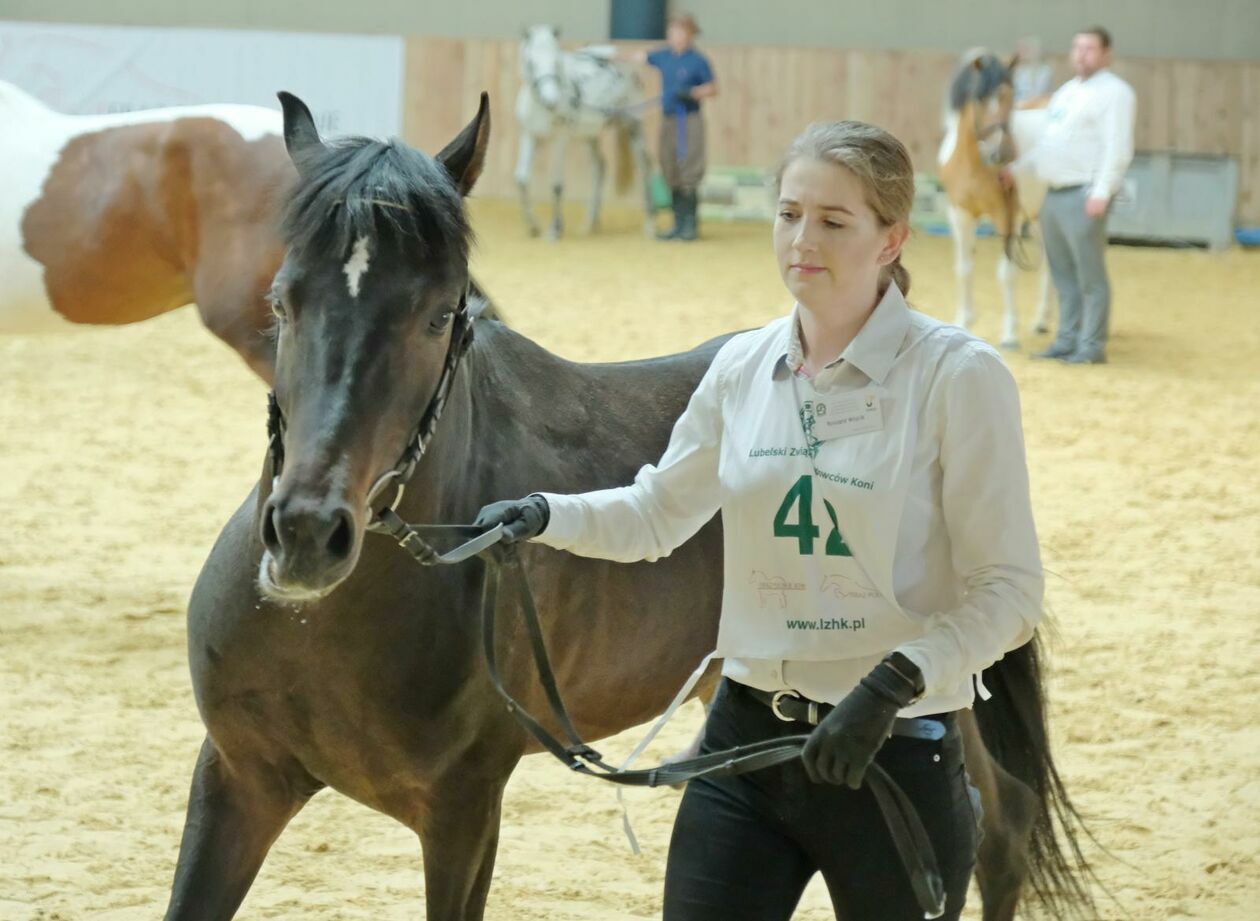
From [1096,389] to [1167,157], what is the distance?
7154 mm

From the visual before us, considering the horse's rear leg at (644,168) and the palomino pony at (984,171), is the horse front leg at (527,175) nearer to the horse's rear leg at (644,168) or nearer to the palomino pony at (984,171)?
the horse's rear leg at (644,168)

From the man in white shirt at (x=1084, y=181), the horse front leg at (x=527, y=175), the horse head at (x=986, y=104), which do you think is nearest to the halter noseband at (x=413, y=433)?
the man in white shirt at (x=1084, y=181)

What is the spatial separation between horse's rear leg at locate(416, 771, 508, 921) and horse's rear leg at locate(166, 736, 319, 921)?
245mm

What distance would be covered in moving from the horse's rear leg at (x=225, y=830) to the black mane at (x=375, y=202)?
95cm

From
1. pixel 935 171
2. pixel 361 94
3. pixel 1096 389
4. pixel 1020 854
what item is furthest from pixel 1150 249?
pixel 1020 854

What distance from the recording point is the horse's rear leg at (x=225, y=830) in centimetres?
255

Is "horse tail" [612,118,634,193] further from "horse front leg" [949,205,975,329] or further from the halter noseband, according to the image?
the halter noseband

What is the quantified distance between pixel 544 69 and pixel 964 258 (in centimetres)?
621

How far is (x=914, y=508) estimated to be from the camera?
212cm

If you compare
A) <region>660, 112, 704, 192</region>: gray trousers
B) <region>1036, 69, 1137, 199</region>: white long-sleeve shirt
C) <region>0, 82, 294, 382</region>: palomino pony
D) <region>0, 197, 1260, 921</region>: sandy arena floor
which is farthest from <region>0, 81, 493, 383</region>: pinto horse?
<region>660, 112, 704, 192</region>: gray trousers

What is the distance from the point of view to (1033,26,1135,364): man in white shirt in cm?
1012

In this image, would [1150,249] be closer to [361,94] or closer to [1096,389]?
[1096,389]

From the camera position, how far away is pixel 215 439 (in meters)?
8.26

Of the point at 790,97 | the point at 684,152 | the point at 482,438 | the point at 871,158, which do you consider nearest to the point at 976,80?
the point at 684,152
